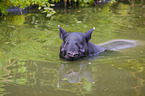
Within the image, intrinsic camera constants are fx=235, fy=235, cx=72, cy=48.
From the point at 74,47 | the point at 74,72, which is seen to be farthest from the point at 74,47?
the point at 74,72

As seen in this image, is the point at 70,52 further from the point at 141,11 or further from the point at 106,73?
the point at 141,11

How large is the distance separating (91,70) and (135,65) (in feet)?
4.38

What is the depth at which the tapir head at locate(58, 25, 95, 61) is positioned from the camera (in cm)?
696

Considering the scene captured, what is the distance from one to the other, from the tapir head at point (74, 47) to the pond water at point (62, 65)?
23 centimetres

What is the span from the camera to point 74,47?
274 inches

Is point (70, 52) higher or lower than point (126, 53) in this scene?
higher

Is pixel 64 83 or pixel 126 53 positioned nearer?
pixel 64 83

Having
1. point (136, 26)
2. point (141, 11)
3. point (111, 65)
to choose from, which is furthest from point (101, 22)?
point (111, 65)

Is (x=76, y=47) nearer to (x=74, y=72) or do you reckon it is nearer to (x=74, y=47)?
(x=74, y=47)

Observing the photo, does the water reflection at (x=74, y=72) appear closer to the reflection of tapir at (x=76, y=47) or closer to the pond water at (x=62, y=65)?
the pond water at (x=62, y=65)

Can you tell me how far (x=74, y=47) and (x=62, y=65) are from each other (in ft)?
2.13

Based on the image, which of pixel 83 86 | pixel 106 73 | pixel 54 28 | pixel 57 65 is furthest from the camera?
pixel 54 28

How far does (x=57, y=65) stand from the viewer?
7.01 m

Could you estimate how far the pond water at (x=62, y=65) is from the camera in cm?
510
